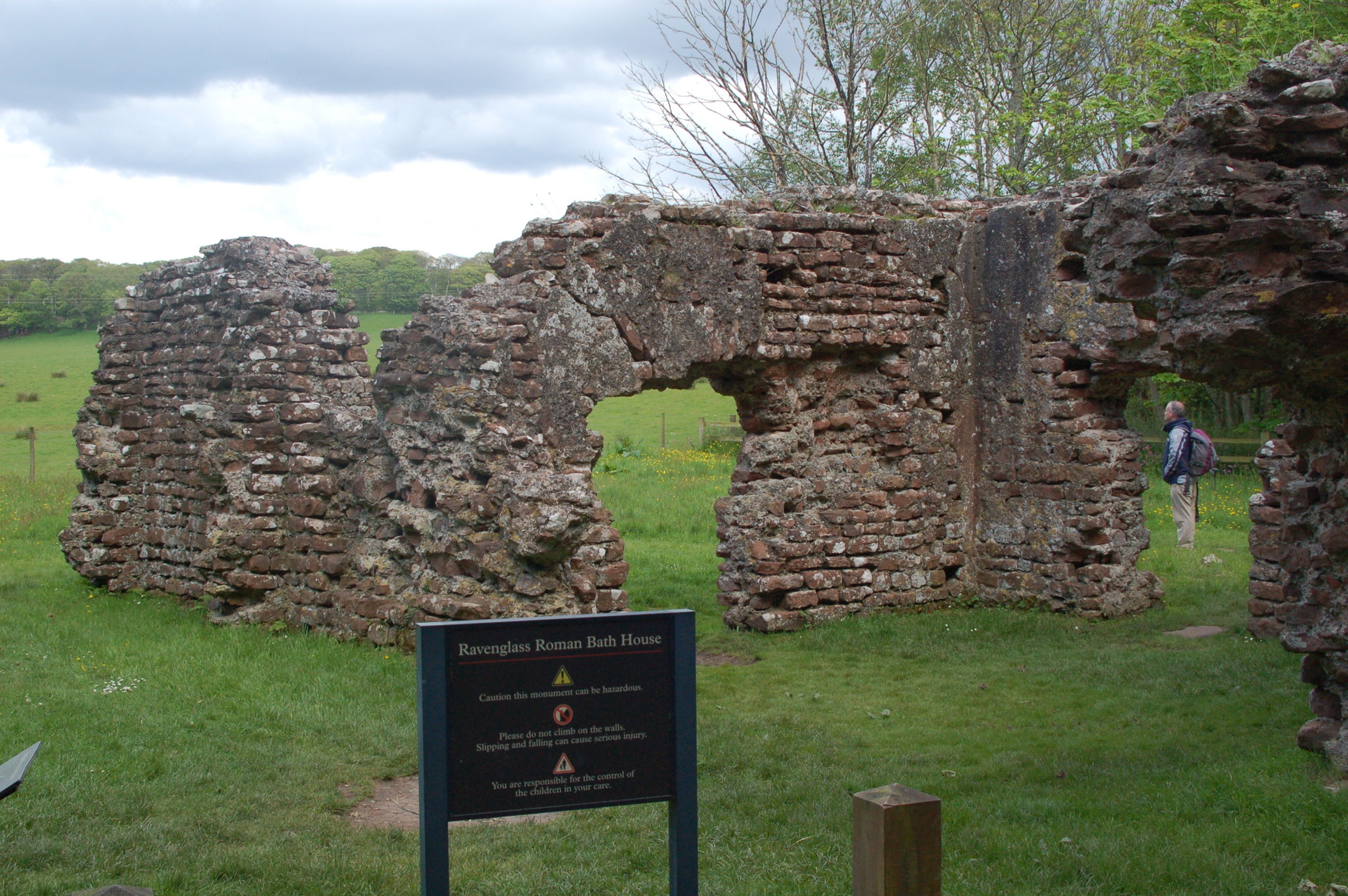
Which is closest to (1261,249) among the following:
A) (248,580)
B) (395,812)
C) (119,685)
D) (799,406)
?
(395,812)

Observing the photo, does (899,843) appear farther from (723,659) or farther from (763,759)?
(723,659)

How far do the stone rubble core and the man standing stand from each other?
2.44m

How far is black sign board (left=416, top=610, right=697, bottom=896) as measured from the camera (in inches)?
141

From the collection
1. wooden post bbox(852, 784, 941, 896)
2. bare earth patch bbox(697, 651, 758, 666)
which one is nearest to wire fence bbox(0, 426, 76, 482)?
bare earth patch bbox(697, 651, 758, 666)

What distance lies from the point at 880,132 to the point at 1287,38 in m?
6.66

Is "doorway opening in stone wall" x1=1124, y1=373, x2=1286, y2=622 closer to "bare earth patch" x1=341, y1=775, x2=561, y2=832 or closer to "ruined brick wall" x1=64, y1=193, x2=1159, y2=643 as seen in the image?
"ruined brick wall" x1=64, y1=193, x2=1159, y2=643

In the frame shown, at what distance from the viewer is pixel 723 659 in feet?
30.0

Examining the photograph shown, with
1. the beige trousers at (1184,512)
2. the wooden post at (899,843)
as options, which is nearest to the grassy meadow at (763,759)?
the wooden post at (899,843)

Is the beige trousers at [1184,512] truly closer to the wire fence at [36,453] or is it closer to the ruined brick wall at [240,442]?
the ruined brick wall at [240,442]

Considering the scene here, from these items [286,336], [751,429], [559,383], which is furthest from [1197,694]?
[286,336]

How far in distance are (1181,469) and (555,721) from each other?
418 inches

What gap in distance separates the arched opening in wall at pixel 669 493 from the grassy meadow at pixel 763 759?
57 cm

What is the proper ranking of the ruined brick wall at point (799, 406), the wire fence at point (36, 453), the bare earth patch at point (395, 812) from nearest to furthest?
the bare earth patch at point (395, 812), the ruined brick wall at point (799, 406), the wire fence at point (36, 453)

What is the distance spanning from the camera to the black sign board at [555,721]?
11.7 feet
